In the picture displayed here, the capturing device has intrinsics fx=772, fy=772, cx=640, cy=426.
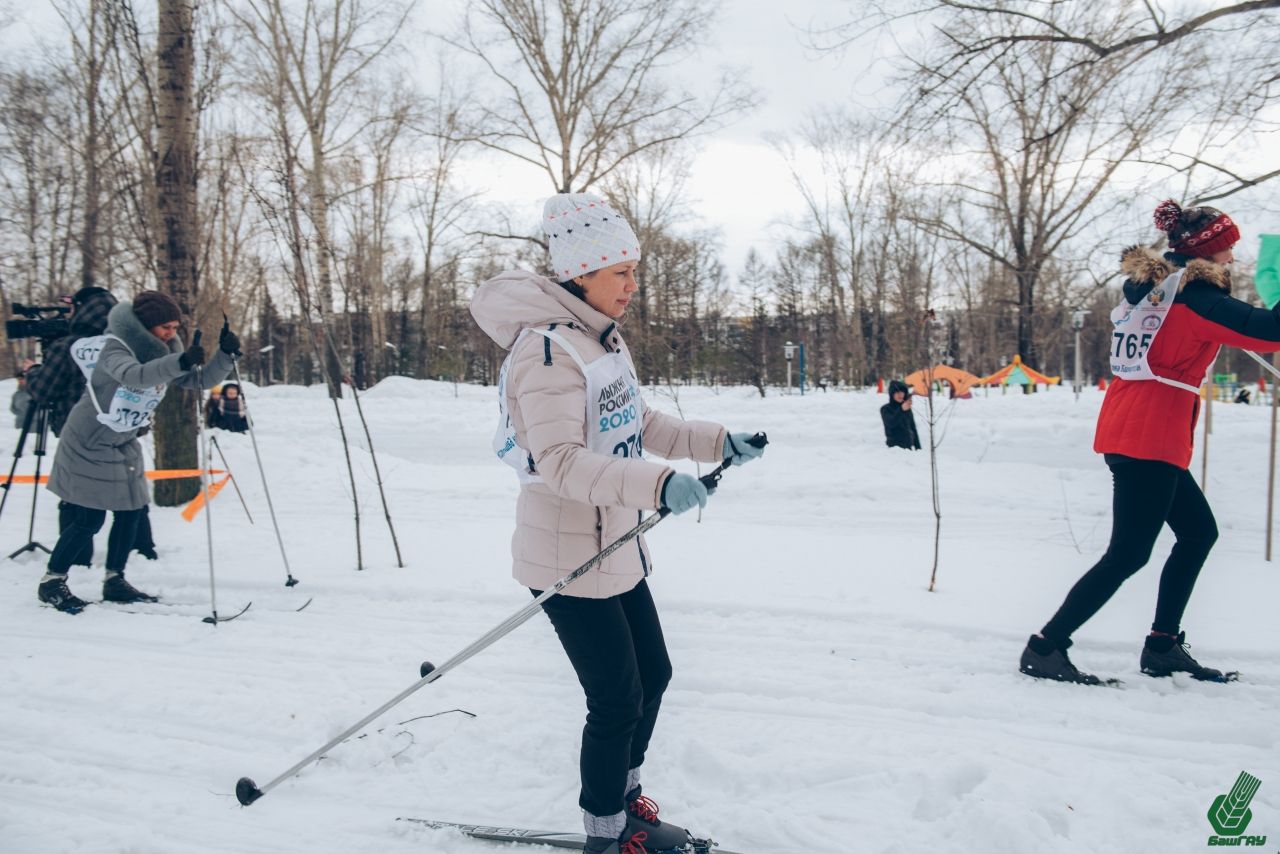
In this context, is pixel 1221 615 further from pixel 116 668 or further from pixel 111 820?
pixel 116 668

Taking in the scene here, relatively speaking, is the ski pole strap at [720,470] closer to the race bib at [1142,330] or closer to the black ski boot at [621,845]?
the black ski boot at [621,845]

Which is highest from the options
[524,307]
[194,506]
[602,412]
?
[524,307]

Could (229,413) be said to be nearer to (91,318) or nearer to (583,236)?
(91,318)

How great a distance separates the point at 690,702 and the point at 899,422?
8.62 m

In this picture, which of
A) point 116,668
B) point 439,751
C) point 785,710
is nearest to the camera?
point 439,751

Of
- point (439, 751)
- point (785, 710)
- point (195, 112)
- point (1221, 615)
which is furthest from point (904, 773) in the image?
point (195, 112)

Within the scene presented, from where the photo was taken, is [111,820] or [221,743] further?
[221,743]

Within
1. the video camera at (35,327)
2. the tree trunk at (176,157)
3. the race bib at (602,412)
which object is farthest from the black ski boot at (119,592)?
the race bib at (602,412)

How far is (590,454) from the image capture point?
194cm

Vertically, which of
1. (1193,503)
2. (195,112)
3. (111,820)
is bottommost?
(111,820)

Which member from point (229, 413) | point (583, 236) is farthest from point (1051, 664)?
point (229, 413)

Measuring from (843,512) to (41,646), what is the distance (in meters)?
6.21

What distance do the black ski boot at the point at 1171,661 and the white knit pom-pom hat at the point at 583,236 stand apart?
290 centimetres

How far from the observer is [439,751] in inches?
115
